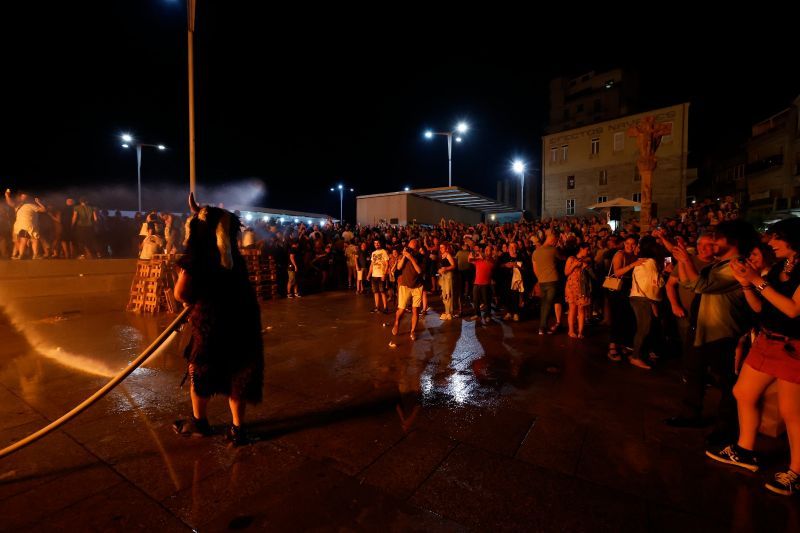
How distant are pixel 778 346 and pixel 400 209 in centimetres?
2313

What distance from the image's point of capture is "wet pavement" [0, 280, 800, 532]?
2.47m

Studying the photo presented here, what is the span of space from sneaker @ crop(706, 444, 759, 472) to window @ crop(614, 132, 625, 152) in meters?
36.5

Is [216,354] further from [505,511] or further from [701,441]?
[701,441]

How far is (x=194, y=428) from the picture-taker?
11.2 ft

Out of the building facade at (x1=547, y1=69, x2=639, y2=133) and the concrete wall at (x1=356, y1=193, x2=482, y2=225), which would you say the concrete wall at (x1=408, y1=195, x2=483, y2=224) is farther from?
the building facade at (x1=547, y1=69, x2=639, y2=133)

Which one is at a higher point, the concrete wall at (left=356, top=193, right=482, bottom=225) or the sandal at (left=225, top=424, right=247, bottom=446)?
the concrete wall at (left=356, top=193, right=482, bottom=225)

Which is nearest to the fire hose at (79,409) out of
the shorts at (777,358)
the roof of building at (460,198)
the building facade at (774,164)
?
the shorts at (777,358)

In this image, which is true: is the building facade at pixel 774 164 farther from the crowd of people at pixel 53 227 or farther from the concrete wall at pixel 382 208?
the crowd of people at pixel 53 227

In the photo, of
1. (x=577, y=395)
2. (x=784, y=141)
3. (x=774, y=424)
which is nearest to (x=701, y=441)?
(x=774, y=424)

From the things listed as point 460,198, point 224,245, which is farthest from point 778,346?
point 460,198

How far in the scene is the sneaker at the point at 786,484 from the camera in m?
2.64

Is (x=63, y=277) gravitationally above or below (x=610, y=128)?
below

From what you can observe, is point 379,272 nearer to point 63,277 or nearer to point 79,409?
point 79,409

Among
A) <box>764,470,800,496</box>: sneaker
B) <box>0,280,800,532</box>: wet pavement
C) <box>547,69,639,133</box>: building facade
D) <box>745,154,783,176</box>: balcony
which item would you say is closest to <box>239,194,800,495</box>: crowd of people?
<box>764,470,800,496</box>: sneaker
